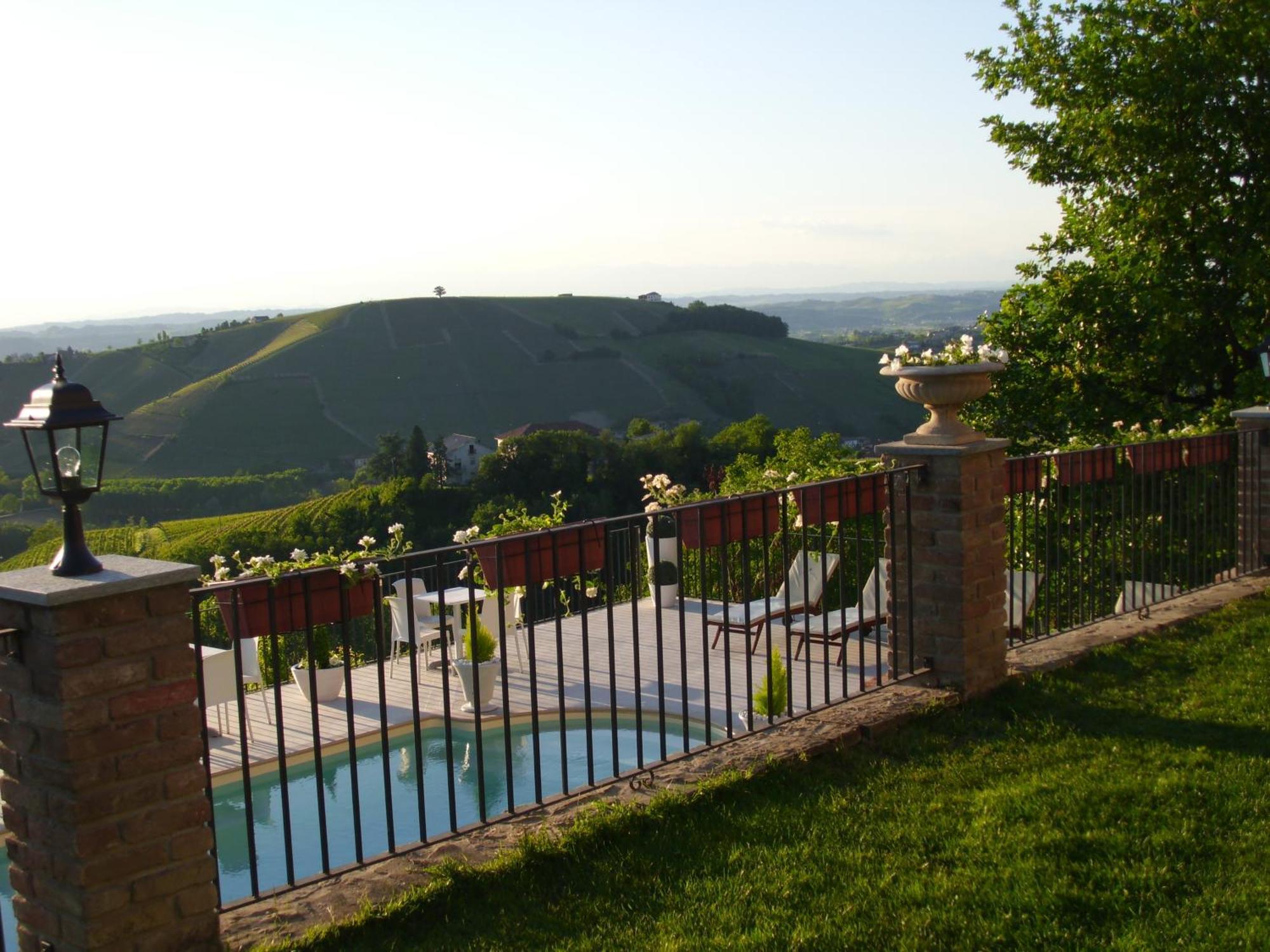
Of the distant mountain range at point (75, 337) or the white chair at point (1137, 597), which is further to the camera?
the distant mountain range at point (75, 337)

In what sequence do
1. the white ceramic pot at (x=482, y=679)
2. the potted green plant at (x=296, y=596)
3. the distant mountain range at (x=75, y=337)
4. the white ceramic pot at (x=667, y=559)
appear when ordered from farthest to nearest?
the distant mountain range at (x=75, y=337), the white ceramic pot at (x=667, y=559), the white ceramic pot at (x=482, y=679), the potted green plant at (x=296, y=596)

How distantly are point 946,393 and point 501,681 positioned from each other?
235 cm

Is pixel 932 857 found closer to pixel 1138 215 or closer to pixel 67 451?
pixel 67 451

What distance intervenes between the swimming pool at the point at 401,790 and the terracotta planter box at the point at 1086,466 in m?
2.39

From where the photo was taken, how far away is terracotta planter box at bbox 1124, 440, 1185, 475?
6.22 m

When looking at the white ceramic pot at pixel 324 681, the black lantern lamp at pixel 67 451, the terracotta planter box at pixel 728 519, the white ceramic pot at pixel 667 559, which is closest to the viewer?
the black lantern lamp at pixel 67 451

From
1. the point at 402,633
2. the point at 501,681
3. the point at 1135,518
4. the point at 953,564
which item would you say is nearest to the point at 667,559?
the point at 402,633

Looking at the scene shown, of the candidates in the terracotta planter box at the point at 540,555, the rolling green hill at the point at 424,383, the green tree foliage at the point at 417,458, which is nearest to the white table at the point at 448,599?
the terracotta planter box at the point at 540,555

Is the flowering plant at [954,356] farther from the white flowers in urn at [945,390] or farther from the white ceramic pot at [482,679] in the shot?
the white ceramic pot at [482,679]

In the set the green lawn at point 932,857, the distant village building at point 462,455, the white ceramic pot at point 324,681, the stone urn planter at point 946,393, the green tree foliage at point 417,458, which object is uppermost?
the stone urn planter at point 946,393

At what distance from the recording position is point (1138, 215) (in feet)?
42.4

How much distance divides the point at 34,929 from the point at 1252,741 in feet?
12.9

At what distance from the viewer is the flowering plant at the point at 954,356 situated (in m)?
5.04

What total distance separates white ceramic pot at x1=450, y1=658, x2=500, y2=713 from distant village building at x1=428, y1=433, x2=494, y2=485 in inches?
1963
